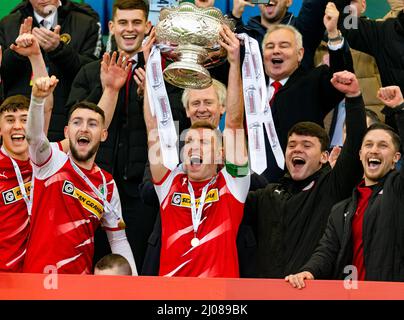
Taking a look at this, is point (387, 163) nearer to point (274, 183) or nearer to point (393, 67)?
point (274, 183)

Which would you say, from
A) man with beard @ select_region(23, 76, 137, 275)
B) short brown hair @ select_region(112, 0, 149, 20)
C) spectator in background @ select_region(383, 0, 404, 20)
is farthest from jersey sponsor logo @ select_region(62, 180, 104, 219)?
spectator in background @ select_region(383, 0, 404, 20)

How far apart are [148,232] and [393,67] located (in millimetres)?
2027

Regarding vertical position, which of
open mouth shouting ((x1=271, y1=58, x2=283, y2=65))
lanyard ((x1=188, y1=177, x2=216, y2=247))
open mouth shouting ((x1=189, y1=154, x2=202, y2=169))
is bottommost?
lanyard ((x1=188, y1=177, x2=216, y2=247))

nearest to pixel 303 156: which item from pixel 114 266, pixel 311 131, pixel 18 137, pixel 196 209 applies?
pixel 311 131

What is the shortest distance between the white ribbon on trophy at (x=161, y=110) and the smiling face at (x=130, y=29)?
1.20m

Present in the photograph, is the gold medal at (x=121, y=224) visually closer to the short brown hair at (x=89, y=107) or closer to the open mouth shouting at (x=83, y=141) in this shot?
the open mouth shouting at (x=83, y=141)

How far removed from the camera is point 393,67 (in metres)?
8.17

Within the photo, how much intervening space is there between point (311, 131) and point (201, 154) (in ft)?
2.30

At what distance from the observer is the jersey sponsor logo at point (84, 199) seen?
7.03m

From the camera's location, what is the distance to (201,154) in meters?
7.07

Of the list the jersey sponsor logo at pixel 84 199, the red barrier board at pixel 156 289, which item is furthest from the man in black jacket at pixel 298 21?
the red barrier board at pixel 156 289

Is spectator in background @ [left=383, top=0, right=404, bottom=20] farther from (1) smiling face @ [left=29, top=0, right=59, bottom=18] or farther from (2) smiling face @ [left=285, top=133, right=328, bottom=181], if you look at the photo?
(1) smiling face @ [left=29, top=0, right=59, bottom=18]

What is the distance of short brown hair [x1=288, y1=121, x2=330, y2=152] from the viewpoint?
7246mm

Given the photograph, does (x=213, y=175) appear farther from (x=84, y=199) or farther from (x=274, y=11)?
(x=274, y=11)
